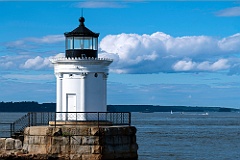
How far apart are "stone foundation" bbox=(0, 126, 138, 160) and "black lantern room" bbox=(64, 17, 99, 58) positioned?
3460mm

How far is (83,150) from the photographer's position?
26.1 meters

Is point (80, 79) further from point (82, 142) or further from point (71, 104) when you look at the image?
point (82, 142)

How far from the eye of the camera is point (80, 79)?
2758 centimetres

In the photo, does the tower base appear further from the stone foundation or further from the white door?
the white door

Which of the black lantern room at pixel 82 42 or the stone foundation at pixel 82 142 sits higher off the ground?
the black lantern room at pixel 82 42

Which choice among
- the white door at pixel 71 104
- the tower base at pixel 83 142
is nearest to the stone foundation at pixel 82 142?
the tower base at pixel 83 142

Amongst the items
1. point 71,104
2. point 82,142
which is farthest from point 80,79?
point 82,142

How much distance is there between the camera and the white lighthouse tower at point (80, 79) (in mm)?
27547

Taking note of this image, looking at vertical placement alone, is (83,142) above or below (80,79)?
below

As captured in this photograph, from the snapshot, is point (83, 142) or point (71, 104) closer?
point (83, 142)

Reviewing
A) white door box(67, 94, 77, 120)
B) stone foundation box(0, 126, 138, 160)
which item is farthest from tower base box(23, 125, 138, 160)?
white door box(67, 94, 77, 120)

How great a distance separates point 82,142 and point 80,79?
2887mm

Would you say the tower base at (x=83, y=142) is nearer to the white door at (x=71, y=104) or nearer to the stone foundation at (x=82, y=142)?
the stone foundation at (x=82, y=142)

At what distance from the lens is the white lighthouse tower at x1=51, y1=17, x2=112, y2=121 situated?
27547 mm
